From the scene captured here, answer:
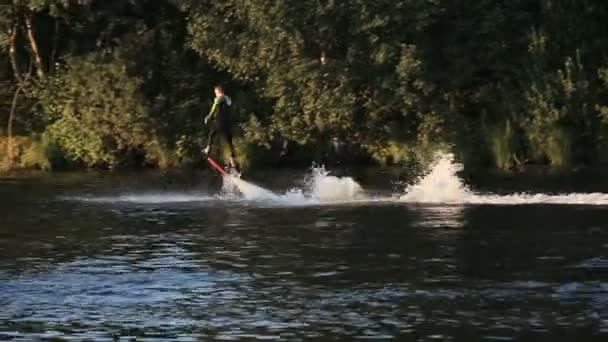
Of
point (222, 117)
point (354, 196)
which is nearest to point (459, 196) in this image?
point (354, 196)

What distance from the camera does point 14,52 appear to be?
44.6 metres

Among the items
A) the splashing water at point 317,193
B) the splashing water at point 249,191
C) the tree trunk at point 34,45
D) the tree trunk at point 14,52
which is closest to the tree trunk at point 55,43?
the tree trunk at point 34,45

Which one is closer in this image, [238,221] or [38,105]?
[238,221]

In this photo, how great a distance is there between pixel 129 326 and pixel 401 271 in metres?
4.52

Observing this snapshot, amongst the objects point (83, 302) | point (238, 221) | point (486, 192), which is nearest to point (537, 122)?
point (486, 192)

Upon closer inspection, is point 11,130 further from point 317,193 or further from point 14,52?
point 317,193

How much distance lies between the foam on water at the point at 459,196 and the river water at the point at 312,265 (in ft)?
0.14

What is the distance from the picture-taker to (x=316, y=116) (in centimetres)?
3906

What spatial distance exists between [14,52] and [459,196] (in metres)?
20.7

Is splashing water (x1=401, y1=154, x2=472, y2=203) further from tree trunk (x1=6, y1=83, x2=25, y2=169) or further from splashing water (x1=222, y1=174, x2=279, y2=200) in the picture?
tree trunk (x1=6, y1=83, x2=25, y2=169)

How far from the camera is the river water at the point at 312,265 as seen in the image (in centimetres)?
1487

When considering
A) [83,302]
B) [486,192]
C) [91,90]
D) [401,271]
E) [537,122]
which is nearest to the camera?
[83,302]

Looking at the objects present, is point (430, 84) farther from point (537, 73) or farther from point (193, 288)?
point (193, 288)

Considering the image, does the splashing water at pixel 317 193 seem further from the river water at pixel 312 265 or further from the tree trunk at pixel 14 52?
the tree trunk at pixel 14 52
